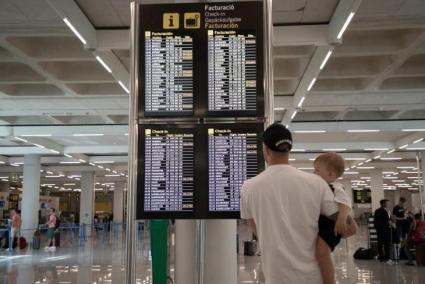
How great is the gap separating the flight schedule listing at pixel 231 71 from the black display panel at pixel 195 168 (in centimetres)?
19

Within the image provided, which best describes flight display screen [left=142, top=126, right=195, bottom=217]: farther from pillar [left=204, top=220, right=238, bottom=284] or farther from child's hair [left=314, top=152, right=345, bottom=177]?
child's hair [left=314, top=152, right=345, bottom=177]

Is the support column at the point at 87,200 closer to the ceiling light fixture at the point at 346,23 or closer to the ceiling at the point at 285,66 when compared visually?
the ceiling at the point at 285,66

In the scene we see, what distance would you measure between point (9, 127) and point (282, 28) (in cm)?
1498

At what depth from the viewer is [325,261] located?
2381 mm

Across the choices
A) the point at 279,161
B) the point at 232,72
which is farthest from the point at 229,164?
the point at 279,161

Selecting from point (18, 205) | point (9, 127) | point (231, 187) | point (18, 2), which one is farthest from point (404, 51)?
point (18, 205)

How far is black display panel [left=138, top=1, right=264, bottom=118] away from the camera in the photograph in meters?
3.81

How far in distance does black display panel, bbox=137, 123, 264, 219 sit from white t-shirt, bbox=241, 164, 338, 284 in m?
1.22

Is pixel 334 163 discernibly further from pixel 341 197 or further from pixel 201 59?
pixel 201 59

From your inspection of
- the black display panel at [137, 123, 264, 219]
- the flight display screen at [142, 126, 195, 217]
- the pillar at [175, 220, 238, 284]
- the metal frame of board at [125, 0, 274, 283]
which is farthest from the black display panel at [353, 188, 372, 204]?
the flight display screen at [142, 126, 195, 217]

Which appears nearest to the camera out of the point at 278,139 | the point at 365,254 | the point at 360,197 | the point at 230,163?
the point at 278,139

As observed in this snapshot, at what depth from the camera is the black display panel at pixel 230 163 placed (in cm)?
366

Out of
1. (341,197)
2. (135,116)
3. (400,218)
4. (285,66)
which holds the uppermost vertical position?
(285,66)

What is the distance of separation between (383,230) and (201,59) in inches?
536
